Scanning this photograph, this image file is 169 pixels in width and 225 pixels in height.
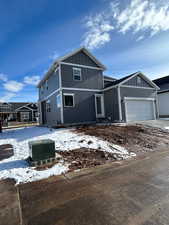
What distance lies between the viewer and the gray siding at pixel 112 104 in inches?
509

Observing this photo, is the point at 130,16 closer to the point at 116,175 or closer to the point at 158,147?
the point at 158,147

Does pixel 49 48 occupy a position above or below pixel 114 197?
above

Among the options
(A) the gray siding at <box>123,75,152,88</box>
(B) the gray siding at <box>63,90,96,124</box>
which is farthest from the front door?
(A) the gray siding at <box>123,75,152,88</box>

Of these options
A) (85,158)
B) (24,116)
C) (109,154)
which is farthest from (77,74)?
(24,116)

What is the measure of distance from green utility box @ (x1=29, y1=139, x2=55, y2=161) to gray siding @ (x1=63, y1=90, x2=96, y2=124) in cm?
768

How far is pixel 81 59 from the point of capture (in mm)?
13703

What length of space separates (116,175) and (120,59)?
12416 millimetres

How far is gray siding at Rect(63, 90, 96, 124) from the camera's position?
1248cm

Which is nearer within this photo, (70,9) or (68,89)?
(70,9)

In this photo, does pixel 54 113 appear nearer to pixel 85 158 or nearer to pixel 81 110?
pixel 81 110

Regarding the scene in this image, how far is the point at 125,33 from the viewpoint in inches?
407

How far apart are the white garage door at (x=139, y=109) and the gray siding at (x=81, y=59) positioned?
568 centimetres

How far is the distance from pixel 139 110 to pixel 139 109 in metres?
0.11

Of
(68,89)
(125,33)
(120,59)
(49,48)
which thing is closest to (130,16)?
(125,33)
